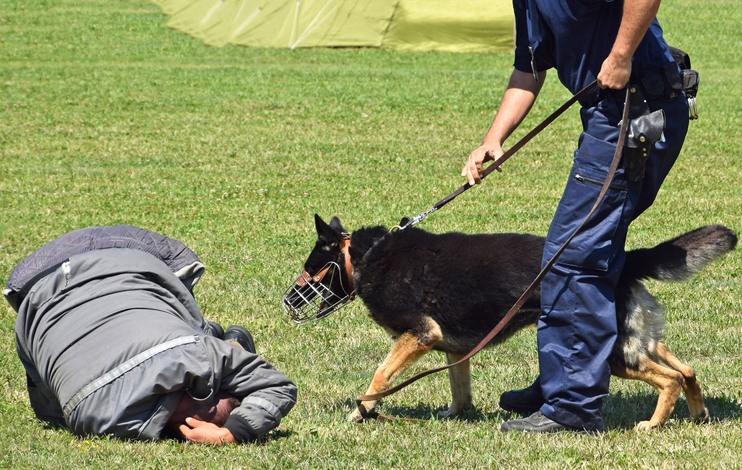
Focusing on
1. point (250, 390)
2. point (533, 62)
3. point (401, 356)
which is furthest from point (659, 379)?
point (250, 390)

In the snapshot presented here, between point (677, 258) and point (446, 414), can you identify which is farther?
point (446, 414)

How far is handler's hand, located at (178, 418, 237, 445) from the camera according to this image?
446 cm

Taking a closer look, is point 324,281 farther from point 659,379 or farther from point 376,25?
point 376,25

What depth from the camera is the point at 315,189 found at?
11.1 meters

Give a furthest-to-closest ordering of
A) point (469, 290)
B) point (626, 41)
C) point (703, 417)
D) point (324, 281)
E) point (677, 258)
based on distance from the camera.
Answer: point (324, 281) → point (469, 290) → point (703, 417) → point (677, 258) → point (626, 41)

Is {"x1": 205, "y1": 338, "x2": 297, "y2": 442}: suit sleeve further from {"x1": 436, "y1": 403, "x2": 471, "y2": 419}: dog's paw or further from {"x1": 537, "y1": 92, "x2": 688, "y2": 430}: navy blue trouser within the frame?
{"x1": 537, "y1": 92, "x2": 688, "y2": 430}: navy blue trouser

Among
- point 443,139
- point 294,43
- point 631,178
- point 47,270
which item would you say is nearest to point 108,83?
point 294,43

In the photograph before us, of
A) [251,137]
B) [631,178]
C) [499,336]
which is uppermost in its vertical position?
[631,178]

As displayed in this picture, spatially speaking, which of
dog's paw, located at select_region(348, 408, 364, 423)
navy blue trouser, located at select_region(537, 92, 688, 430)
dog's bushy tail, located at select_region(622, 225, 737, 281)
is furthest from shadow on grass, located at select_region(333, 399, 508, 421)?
dog's bushy tail, located at select_region(622, 225, 737, 281)

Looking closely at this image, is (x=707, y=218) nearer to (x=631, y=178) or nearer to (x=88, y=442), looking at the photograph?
(x=631, y=178)

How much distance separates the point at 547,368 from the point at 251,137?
1019cm

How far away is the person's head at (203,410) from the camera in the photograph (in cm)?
450

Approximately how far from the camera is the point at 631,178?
4.36 m

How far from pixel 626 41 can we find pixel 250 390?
2.22 meters
